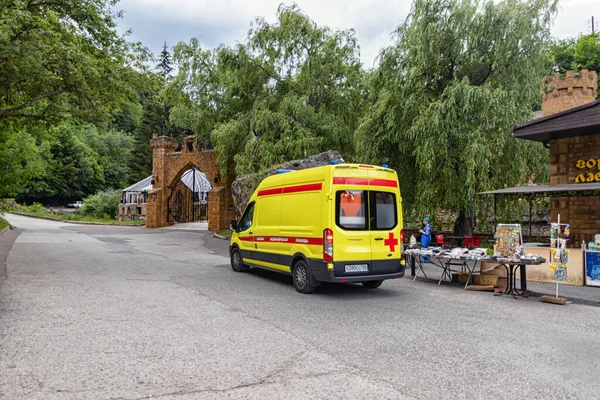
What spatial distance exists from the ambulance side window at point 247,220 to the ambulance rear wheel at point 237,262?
667 millimetres

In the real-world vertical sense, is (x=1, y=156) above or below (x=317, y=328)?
above

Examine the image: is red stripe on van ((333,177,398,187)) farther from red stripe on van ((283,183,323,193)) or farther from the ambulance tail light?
the ambulance tail light

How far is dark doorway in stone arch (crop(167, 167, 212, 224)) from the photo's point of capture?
35.0m

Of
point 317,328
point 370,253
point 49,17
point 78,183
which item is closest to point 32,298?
point 317,328

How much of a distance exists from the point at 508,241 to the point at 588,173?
607 centimetres

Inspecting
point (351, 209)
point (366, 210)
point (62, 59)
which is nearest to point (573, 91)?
point (366, 210)

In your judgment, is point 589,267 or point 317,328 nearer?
point 317,328

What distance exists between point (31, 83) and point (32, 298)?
24.4 feet

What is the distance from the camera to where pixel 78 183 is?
209 ft

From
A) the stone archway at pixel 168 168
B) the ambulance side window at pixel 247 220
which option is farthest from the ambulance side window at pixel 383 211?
the stone archway at pixel 168 168

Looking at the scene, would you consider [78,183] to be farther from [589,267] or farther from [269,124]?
[589,267]

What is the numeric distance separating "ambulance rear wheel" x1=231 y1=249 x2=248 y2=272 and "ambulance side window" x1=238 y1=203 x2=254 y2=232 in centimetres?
67

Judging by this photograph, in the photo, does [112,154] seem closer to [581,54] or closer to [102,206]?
[102,206]

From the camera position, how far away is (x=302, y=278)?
8.71m
